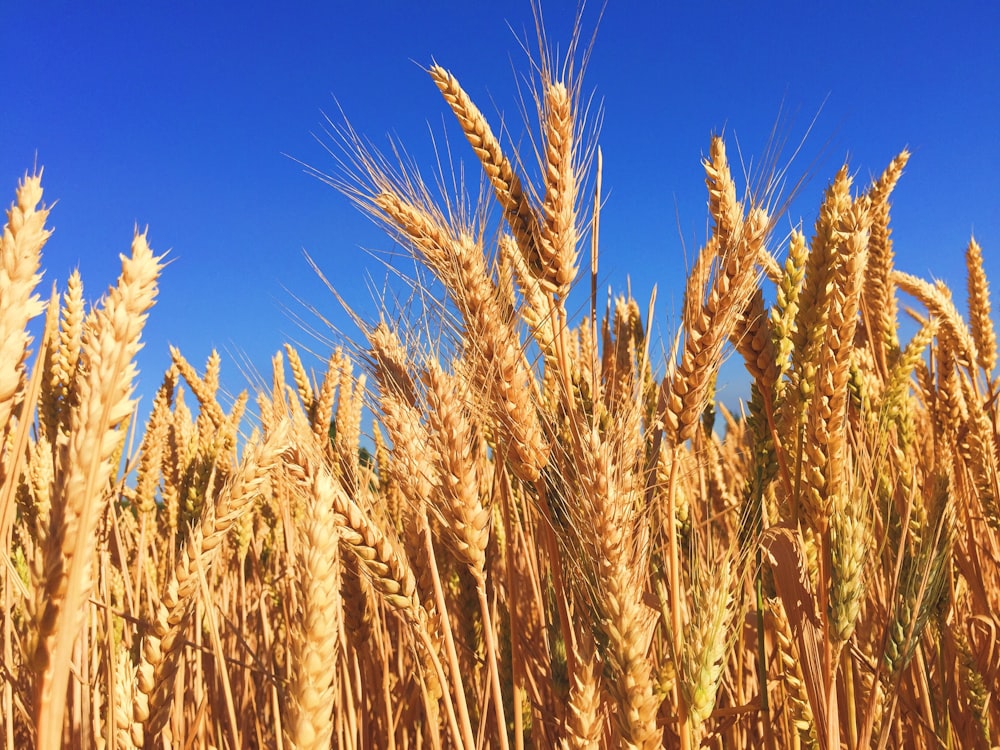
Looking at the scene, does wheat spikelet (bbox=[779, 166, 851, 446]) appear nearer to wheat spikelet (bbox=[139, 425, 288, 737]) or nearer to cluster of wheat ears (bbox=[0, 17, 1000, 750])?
cluster of wheat ears (bbox=[0, 17, 1000, 750])

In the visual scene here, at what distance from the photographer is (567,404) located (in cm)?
126

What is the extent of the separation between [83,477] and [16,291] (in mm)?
172

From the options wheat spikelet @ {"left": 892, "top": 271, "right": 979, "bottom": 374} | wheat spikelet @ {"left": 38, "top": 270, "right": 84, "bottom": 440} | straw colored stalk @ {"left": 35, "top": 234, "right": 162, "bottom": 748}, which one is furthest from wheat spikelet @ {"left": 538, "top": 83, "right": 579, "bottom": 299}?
wheat spikelet @ {"left": 892, "top": 271, "right": 979, "bottom": 374}

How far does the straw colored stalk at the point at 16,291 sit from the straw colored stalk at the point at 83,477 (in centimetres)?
5

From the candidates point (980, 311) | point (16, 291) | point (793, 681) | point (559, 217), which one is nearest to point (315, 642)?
point (16, 291)

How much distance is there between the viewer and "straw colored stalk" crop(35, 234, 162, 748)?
581 mm

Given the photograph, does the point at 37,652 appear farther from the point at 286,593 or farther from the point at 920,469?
the point at 920,469

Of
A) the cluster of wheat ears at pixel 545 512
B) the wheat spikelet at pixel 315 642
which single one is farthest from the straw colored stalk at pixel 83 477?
the wheat spikelet at pixel 315 642

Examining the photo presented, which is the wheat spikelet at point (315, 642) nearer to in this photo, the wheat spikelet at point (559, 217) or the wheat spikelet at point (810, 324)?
the wheat spikelet at point (559, 217)

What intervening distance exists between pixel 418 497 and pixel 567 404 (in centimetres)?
33

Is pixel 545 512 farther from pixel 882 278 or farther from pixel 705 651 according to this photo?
pixel 882 278

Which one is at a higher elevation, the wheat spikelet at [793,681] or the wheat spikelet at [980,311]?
the wheat spikelet at [980,311]

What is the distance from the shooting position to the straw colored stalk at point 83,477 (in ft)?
1.90

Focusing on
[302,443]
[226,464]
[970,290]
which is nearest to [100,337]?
[302,443]
